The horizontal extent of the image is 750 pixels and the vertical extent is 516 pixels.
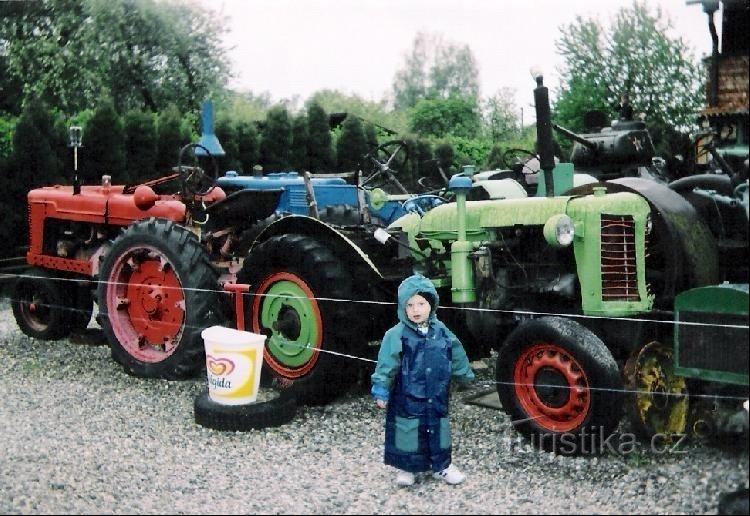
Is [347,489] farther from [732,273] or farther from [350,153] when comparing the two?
[350,153]

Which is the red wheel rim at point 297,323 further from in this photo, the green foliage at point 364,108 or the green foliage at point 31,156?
the green foliage at point 364,108

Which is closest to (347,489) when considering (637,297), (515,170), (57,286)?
(637,297)

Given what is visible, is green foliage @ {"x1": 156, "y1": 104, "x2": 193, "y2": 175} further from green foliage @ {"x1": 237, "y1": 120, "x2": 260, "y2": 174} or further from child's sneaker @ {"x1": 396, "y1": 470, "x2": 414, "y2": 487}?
child's sneaker @ {"x1": 396, "y1": 470, "x2": 414, "y2": 487}

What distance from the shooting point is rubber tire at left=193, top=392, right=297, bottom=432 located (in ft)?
15.1

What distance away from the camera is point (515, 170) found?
9.62 metres

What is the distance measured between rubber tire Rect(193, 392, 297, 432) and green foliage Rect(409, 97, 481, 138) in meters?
30.7

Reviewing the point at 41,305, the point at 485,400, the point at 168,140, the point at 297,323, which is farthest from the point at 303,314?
the point at 168,140

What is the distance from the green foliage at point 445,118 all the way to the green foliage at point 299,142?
65.1ft

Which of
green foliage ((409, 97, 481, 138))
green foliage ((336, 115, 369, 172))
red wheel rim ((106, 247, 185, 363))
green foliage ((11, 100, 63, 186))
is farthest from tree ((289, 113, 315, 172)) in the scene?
green foliage ((409, 97, 481, 138))

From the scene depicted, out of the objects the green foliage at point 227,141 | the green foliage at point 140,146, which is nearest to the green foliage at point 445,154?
the green foliage at point 227,141

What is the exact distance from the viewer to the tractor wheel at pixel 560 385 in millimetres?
3807

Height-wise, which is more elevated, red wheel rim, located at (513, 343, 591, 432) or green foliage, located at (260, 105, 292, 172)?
green foliage, located at (260, 105, 292, 172)

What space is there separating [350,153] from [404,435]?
1269 cm

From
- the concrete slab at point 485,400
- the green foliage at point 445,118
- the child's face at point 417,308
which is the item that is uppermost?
the green foliage at point 445,118
